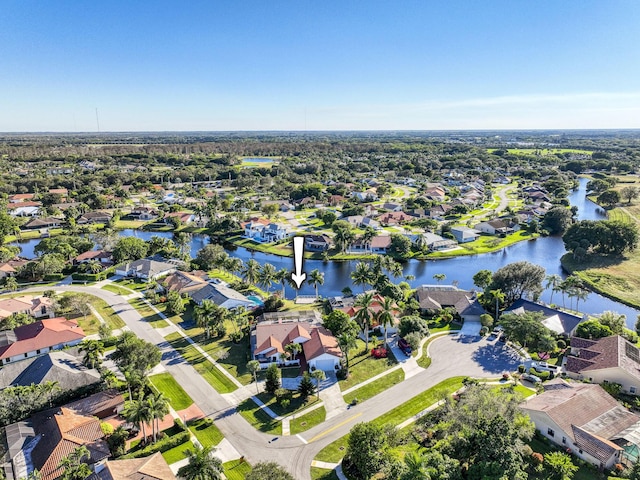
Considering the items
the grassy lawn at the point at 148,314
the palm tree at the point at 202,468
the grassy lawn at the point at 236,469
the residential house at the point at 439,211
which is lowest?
the grassy lawn at the point at 236,469

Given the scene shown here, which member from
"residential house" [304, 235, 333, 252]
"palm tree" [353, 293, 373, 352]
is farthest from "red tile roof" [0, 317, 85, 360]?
"residential house" [304, 235, 333, 252]

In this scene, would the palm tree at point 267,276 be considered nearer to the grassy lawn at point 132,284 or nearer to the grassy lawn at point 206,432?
the grassy lawn at point 132,284

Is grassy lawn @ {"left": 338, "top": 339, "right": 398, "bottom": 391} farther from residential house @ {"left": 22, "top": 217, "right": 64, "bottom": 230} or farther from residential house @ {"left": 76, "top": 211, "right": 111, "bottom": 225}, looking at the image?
residential house @ {"left": 22, "top": 217, "right": 64, "bottom": 230}

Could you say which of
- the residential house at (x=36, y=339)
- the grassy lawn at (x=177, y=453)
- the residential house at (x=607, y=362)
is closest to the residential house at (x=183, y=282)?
the residential house at (x=36, y=339)

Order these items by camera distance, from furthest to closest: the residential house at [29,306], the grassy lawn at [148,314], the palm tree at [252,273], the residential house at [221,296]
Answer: the palm tree at [252,273] < the residential house at [221,296] < the residential house at [29,306] < the grassy lawn at [148,314]

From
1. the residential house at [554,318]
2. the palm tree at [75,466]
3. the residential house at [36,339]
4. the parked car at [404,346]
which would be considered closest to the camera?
the palm tree at [75,466]

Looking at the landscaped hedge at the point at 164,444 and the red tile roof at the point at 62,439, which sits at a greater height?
the red tile roof at the point at 62,439

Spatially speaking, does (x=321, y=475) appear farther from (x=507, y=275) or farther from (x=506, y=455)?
(x=507, y=275)

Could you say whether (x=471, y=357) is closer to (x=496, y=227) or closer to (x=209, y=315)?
(x=209, y=315)

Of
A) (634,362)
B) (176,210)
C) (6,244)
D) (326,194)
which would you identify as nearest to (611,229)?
(634,362)
